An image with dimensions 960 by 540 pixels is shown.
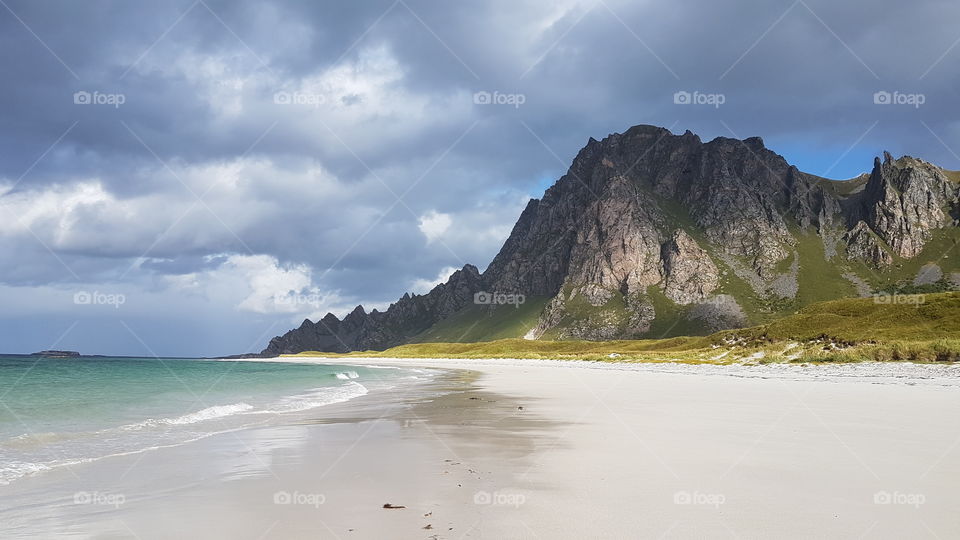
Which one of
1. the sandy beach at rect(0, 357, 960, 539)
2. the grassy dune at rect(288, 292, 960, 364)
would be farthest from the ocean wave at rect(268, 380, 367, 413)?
the grassy dune at rect(288, 292, 960, 364)

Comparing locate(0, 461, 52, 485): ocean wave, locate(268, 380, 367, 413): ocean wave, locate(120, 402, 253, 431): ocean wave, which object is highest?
locate(0, 461, 52, 485): ocean wave

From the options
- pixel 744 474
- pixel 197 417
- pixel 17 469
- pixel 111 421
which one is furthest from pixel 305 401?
pixel 744 474

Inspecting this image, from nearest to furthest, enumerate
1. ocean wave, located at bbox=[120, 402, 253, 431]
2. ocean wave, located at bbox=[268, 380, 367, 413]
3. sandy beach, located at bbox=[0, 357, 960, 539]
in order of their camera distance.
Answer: sandy beach, located at bbox=[0, 357, 960, 539] < ocean wave, located at bbox=[120, 402, 253, 431] < ocean wave, located at bbox=[268, 380, 367, 413]

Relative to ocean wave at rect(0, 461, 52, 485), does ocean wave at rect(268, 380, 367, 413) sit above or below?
below

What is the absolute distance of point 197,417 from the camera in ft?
79.9

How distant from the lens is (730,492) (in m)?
9.41

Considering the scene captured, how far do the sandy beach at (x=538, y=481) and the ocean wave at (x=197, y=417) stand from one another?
5001 millimetres

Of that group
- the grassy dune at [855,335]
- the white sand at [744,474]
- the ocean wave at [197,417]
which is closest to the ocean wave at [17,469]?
the ocean wave at [197,417]

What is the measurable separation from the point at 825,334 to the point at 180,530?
232 feet

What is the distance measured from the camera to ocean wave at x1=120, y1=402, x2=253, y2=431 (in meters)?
21.8

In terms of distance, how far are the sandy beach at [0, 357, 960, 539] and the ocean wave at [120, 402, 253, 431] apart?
5.00 m

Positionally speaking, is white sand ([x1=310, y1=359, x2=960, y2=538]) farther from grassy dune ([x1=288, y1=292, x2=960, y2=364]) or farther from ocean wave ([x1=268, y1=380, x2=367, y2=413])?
grassy dune ([x1=288, y1=292, x2=960, y2=364])

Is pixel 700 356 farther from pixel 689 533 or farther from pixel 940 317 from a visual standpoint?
pixel 689 533

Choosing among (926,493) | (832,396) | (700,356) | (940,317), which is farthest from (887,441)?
(700,356)
